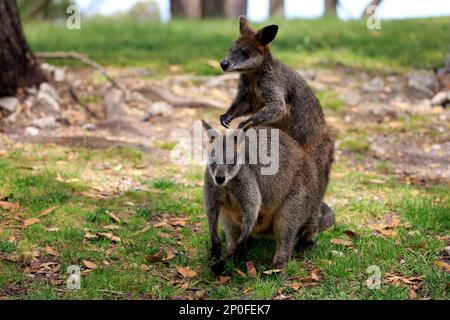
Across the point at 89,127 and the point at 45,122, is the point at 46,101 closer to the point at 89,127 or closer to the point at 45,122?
the point at 45,122

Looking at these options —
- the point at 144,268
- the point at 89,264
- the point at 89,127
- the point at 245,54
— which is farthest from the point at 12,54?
the point at 144,268

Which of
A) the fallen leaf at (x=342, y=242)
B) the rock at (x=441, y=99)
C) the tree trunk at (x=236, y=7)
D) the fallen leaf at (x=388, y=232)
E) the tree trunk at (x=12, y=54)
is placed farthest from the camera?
the tree trunk at (x=236, y=7)

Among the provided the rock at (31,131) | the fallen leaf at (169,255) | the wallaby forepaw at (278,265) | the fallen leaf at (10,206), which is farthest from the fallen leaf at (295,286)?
the rock at (31,131)

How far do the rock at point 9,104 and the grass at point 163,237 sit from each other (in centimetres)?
99

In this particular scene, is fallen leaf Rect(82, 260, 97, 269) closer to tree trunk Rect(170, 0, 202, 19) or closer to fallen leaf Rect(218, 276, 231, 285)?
fallen leaf Rect(218, 276, 231, 285)

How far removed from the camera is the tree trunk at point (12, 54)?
823 cm

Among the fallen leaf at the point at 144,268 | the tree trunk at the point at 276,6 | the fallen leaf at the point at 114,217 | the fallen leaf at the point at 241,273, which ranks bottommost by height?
the fallen leaf at the point at 241,273

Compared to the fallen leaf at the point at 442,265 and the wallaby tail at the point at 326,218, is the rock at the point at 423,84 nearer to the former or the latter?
the wallaby tail at the point at 326,218

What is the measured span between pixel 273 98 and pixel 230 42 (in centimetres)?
657

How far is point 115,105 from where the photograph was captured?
8.99m

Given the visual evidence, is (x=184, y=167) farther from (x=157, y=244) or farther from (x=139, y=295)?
(x=139, y=295)

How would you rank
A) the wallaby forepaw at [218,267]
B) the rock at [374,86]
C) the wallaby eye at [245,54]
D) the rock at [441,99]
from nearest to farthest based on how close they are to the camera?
the wallaby forepaw at [218,267], the wallaby eye at [245,54], the rock at [441,99], the rock at [374,86]

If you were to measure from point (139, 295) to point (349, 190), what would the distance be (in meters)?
3.05

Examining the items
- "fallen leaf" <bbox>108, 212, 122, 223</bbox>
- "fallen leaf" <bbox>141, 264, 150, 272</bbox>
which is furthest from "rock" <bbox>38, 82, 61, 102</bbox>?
"fallen leaf" <bbox>141, 264, 150, 272</bbox>
